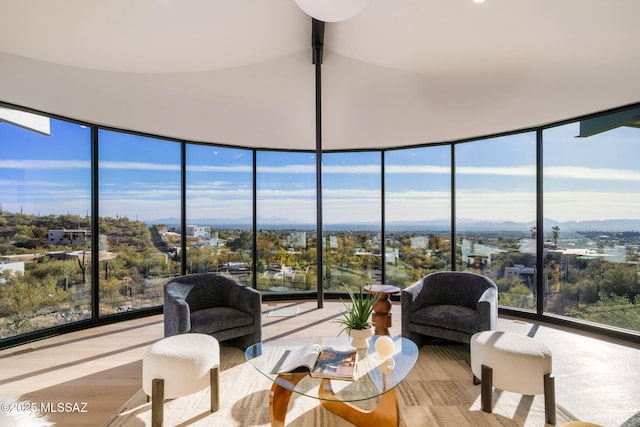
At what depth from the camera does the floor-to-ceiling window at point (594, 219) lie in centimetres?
380

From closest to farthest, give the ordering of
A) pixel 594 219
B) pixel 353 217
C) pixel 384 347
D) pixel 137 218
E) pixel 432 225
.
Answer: pixel 384 347, pixel 594 219, pixel 137 218, pixel 432 225, pixel 353 217

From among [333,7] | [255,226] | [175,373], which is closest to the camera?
[175,373]

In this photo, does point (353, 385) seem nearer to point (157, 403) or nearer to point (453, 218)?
point (157, 403)

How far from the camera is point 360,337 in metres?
2.46

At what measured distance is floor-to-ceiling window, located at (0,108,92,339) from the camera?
3.68m

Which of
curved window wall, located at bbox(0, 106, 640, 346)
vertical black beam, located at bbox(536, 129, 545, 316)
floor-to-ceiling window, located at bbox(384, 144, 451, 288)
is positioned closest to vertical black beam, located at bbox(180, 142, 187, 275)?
curved window wall, located at bbox(0, 106, 640, 346)

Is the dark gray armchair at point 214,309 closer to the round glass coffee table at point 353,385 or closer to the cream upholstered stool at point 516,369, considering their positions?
the round glass coffee table at point 353,385

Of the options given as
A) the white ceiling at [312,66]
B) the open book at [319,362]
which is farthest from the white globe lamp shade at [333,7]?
the open book at [319,362]

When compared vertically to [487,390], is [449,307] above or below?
above

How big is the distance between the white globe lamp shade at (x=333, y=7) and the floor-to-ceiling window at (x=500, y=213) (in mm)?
3014

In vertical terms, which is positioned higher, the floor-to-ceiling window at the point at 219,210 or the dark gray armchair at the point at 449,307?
the floor-to-ceiling window at the point at 219,210

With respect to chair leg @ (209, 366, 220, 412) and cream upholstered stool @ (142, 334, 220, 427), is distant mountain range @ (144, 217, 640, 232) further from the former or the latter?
chair leg @ (209, 366, 220, 412)

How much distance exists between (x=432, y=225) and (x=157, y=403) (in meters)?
4.41

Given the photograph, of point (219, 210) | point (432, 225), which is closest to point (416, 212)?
point (432, 225)
